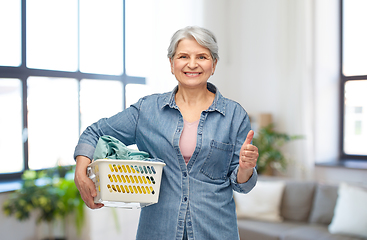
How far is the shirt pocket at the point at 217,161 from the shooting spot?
1.21m

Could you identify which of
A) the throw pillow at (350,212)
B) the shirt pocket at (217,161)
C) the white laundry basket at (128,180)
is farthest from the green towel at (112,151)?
the throw pillow at (350,212)

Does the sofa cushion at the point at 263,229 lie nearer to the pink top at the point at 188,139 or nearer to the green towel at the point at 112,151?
the pink top at the point at 188,139

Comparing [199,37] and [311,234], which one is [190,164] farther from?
[311,234]

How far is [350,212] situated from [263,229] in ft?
2.26

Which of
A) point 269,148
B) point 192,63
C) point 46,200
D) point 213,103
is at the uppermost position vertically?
point 192,63

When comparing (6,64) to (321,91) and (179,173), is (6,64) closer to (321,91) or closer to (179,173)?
(179,173)

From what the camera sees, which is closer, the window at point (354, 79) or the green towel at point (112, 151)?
the green towel at point (112, 151)

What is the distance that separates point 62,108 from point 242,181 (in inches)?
106

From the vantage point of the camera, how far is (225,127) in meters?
1.25

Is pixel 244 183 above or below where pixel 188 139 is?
below

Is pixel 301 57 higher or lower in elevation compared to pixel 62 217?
higher

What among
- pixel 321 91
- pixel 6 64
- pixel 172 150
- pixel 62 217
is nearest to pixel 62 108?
pixel 6 64

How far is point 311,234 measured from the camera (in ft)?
9.33

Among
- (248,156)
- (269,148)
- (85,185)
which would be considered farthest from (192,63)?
(269,148)
